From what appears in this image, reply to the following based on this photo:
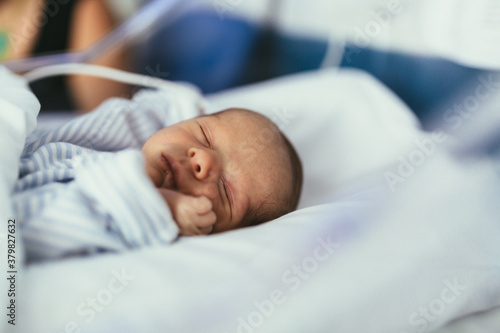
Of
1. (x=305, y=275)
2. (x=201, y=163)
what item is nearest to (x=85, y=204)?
(x=201, y=163)

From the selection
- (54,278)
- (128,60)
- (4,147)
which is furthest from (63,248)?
(128,60)

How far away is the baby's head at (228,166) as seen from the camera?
70cm

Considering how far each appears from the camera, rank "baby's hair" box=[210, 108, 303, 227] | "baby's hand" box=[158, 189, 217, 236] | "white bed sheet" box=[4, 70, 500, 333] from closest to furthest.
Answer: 1. "white bed sheet" box=[4, 70, 500, 333]
2. "baby's hand" box=[158, 189, 217, 236]
3. "baby's hair" box=[210, 108, 303, 227]

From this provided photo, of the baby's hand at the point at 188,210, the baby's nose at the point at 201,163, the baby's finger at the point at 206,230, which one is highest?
the baby's nose at the point at 201,163

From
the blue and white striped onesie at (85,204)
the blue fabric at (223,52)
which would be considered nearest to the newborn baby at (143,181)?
the blue and white striped onesie at (85,204)

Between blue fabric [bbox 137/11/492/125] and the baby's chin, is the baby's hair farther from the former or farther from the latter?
blue fabric [bbox 137/11/492/125]

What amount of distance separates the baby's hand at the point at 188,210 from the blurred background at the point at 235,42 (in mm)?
647

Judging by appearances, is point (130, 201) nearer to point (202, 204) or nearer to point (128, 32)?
point (202, 204)

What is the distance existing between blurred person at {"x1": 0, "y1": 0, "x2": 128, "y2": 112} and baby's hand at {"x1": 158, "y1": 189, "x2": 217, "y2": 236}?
0.68 metres

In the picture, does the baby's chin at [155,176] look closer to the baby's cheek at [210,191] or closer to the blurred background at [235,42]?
the baby's cheek at [210,191]

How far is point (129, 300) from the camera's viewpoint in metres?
0.52

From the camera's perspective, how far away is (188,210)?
25.3 inches

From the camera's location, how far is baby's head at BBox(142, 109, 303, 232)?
698 mm

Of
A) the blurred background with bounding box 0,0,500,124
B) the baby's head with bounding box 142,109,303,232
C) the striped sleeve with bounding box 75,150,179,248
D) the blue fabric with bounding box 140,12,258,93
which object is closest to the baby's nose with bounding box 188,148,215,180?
the baby's head with bounding box 142,109,303,232
